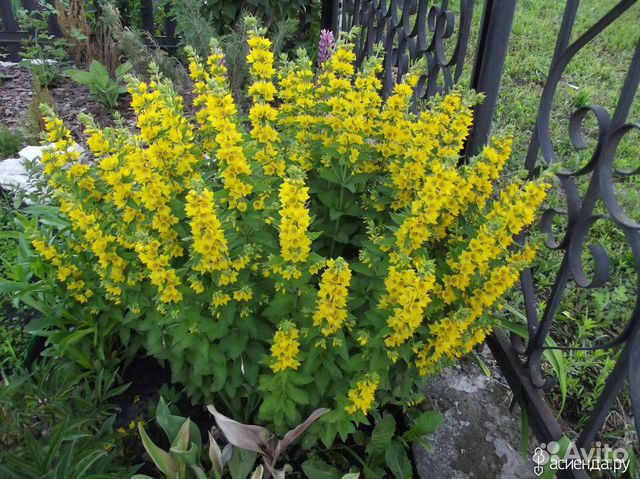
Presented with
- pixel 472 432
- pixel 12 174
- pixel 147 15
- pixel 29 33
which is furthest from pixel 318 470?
pixel 29 33

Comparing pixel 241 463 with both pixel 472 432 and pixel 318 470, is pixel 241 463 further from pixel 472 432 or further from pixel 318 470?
pixel 472 432

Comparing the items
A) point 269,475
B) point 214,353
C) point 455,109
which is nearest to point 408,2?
point 455,109

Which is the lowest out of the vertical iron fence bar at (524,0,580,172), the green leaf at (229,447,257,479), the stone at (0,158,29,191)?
the green leaf at (229,447,257,479)

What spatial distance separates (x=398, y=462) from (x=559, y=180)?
1.21m

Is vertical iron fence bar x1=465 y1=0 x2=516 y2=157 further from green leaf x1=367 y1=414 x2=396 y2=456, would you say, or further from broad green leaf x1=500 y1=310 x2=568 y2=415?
green leaf x1=367 y1=414 x2=396 y2=456

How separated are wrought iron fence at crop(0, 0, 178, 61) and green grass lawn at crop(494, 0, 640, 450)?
3.17 m

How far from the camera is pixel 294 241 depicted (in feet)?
4.85

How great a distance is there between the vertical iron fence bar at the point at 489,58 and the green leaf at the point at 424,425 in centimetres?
101

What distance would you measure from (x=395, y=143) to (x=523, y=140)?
2.02 m

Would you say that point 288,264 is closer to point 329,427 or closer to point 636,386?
point 329,427

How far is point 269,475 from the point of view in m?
1.91

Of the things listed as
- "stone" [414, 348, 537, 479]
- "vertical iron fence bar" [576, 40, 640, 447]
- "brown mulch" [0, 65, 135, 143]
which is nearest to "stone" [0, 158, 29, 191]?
"brown mulch" [0, 65, 135, 143]

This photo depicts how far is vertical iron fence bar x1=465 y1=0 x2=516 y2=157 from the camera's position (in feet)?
6.19

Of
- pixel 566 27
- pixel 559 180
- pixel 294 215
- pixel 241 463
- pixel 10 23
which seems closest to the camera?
pixel 294 215
